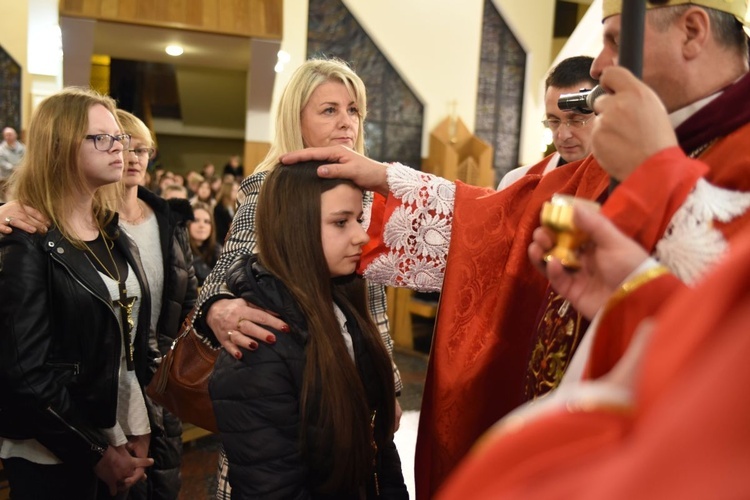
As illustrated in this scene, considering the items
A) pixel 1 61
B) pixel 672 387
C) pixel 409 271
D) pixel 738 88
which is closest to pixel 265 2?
pixel 1 61

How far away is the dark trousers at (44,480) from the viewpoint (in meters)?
1.91

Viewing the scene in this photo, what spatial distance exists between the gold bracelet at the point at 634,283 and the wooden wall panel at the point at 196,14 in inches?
299

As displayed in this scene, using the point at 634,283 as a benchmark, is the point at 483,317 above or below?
→ below

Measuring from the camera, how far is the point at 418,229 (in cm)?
162

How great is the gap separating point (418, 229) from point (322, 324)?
0.34m

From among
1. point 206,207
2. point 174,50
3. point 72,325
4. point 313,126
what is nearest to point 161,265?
point 72,325

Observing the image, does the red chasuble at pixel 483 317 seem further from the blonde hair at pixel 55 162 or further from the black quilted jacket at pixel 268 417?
the blonde hair at pixel 55 162

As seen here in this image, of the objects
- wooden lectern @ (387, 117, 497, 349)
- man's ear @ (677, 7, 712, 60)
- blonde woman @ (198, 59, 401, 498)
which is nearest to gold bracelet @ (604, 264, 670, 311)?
man's ear @ (677, 7, 712, 60)

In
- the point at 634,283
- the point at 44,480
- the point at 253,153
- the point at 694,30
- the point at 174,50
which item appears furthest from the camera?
the point at 253,153

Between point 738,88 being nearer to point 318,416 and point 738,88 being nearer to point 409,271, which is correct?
point 409,271

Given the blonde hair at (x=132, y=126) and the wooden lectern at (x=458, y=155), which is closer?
the blonde hair at (x=132, y=126)

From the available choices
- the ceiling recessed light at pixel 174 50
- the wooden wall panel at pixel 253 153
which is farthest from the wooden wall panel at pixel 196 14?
the wooden wall panel at pixel 253 153

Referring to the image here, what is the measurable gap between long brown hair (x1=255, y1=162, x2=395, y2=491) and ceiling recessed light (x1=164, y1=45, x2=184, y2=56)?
774 centimetres

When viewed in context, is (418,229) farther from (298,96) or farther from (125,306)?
(125,306)
